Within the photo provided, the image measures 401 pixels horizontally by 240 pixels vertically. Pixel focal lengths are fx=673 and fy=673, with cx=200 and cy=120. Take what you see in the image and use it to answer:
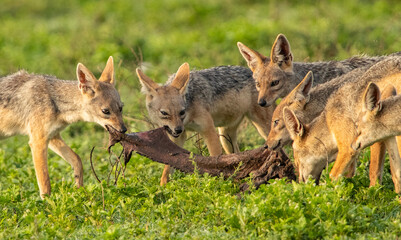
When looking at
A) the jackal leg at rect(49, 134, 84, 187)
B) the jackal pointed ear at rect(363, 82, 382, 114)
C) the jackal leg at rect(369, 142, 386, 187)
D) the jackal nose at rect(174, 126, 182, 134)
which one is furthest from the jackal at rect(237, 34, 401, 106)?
the jackal leg at rect(49, 134, 84, 187)

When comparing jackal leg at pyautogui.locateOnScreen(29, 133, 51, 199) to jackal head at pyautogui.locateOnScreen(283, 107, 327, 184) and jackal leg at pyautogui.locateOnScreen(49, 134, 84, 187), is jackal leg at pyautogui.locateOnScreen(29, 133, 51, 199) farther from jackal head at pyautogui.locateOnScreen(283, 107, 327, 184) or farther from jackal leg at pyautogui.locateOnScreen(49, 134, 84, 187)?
jackal head at pyautogui.locateOnScreen(283, 107, 327, 184)

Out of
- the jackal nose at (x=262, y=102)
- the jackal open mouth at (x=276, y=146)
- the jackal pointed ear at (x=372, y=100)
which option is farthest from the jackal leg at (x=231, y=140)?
the jackal pointed ear at (x=372, y=100)

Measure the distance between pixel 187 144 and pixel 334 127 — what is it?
3.22 meters

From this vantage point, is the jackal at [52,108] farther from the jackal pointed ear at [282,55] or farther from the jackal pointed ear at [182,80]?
the jackal pointed ear at [282,55]

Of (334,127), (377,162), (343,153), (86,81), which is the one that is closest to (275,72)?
(334,127)

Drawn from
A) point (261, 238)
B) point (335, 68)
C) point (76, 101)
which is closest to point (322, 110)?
point (335, 68)

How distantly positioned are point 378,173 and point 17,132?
184 inches

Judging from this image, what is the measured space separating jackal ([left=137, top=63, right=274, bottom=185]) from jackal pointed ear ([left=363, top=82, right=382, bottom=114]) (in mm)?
2511

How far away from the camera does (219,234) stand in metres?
5.88

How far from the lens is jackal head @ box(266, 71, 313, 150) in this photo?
764 centimetres

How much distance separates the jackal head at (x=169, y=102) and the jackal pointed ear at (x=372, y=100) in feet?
8.25

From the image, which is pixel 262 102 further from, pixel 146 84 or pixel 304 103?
pixel 146 84

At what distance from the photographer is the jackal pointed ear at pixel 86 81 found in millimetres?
8555

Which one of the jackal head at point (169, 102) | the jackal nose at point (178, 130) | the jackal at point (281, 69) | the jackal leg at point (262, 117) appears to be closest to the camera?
the jackal nose at point (178, 130)
